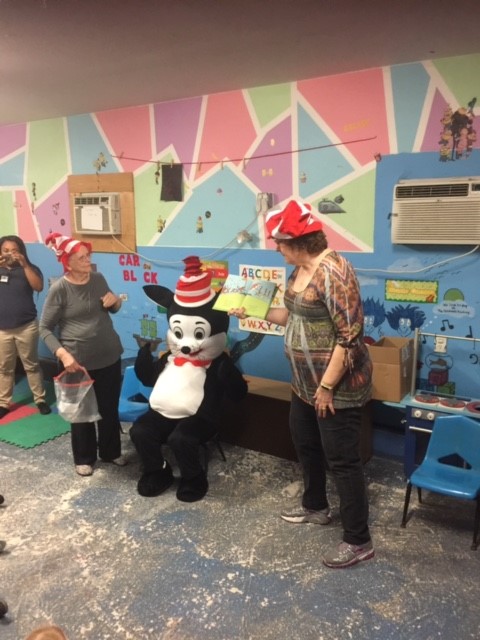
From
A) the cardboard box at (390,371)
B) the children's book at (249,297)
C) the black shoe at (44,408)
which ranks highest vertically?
the children's book at (249,297)

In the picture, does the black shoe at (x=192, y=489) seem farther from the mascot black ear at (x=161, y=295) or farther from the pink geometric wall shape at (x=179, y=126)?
the pink geometric wall shape at (x=179, y=126)

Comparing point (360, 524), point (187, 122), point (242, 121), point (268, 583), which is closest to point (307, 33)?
point (242, 121)

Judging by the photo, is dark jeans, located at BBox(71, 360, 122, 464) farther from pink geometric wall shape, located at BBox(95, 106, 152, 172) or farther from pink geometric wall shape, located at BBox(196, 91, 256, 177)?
pink geometric wall shape, located at BBox(95, 106, 152, 172)

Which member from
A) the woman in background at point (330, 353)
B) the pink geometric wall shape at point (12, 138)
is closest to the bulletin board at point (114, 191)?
the pink geometric wall shape at point (12, 138)

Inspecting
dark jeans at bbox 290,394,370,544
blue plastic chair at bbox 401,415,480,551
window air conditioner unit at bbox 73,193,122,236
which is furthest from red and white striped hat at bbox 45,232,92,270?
blue plastic chair at bbox 401,415,480,551

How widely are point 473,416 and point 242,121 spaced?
2.11 m

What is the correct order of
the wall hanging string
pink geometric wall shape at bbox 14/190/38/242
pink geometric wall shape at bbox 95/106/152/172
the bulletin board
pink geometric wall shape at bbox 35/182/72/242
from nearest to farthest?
the wall hanging string, pink geometric wall shape at bbox 95/106/152/172, the bulletin board, pink geometric wall shape at bbox 35/182/72/242, pink geometric wall shape at bbox 14/190/38/242

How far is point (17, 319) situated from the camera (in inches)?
152

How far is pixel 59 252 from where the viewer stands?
278 cm

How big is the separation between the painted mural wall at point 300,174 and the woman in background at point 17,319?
0.56 metres

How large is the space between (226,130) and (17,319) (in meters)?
1.99

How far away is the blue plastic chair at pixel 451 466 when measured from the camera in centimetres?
226

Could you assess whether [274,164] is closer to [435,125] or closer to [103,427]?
[435,125]

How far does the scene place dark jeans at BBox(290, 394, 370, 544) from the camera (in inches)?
83.5
